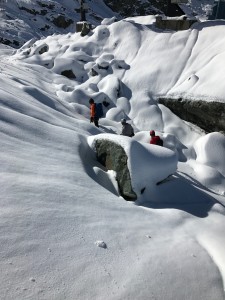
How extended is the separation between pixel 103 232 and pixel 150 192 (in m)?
3.04

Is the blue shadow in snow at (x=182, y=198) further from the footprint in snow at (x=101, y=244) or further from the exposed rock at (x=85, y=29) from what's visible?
the exposed rock at (x=85, y=29)

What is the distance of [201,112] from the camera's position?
47.9 feet

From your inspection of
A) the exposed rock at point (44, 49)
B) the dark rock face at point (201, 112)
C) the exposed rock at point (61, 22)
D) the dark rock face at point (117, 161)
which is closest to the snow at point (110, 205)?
the dark rock face at point (117, 161)

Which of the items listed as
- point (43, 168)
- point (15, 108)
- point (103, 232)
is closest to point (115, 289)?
point (103, 232)

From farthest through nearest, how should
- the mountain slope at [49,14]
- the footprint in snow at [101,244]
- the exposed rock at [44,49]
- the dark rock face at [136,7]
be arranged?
the dark rock face at [136,7], the mountain slope at [49,14], the exposed rock at [44,49], the footprint in snow at [101,244]

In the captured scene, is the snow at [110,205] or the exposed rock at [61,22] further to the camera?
the exposed rock at [61,22]

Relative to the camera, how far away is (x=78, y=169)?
7504 millimetres

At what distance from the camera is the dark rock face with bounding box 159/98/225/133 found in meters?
13.9

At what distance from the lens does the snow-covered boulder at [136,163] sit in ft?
25.5

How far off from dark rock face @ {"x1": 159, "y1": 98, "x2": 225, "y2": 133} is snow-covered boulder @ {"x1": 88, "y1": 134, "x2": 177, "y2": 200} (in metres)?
6.02

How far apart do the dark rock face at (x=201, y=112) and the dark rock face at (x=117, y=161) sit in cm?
682

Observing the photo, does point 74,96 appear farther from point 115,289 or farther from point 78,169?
point 115,289

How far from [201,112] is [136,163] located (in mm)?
7771

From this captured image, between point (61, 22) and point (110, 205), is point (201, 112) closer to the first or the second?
point (110, 205)
